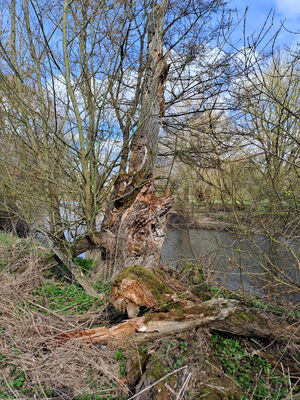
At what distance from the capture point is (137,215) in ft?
16.8

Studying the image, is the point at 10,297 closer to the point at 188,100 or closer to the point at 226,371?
the point at 226,371

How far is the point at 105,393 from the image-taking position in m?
2.56

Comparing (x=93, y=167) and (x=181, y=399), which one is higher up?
(x=93, y=167)

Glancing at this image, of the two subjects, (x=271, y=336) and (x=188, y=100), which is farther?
(x=188, y=100)

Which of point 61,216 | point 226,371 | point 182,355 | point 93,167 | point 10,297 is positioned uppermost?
point 93,167

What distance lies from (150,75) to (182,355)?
513 centimetres

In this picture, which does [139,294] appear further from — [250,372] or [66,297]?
[66,297]

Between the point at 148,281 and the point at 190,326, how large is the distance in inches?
27.9

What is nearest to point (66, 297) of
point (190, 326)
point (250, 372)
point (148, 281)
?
point (148, 281)

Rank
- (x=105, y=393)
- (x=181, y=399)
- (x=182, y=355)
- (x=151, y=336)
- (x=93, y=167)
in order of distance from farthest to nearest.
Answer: (x=93, y=167)
(x=151, y=336)
(x=182, y=355)
(x=105, y=393)
(x=181, y=399)

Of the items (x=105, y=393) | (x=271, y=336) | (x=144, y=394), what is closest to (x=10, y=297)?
(x=105, y=393)

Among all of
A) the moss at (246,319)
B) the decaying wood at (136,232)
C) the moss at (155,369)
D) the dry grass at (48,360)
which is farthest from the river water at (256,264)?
the dry grass at (48,360)

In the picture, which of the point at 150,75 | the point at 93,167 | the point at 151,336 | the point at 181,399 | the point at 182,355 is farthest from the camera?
the point at 150,75

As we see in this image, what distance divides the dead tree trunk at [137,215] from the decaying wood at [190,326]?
1.87 meters
